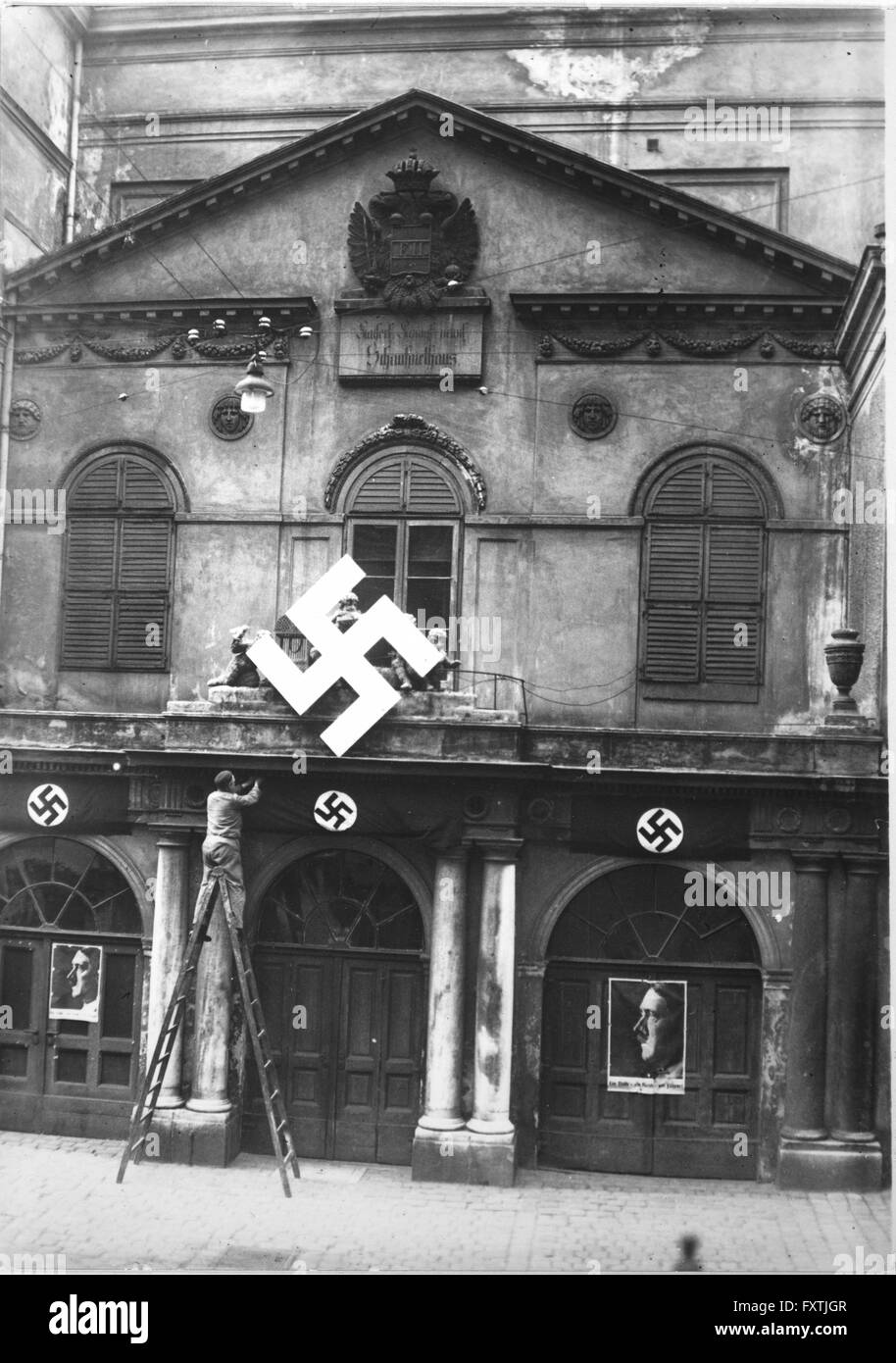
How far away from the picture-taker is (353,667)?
13.5 m

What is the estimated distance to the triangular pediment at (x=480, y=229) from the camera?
13.9 meters

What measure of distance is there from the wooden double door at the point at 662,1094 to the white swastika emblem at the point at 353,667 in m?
3.36

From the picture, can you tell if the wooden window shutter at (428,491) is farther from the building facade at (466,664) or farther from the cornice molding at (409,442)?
the cornice molding at (409,442)

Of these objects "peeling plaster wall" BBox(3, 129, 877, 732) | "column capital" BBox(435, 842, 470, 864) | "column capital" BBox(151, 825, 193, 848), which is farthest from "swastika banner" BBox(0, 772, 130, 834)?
"column capital" BBox(435, 842, 470, 864)

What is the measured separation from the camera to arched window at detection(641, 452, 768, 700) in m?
13.6

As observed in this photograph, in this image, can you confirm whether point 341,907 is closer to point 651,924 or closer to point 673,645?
point 651,924

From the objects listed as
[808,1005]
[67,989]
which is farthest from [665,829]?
[67,989]

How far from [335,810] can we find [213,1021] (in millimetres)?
2476

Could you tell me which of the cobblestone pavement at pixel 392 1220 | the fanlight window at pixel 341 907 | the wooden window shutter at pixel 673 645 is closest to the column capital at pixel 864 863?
the wooden window shutter at pixel 673 645

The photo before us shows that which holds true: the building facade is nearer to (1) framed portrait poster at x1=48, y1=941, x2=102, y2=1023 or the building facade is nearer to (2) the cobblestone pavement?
(1) framed portrait poster at x1=48, y1=941, x2=102, y2=1023

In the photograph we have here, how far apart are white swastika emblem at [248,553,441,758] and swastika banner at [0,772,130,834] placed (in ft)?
7.28

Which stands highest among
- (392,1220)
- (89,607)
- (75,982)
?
(89,607)

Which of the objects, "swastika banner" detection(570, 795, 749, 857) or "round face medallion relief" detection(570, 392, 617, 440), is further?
"round face medallion relief" detection(570, 392, 617, 440)

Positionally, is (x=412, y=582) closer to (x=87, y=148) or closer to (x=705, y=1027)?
(x=705, y=1027)
